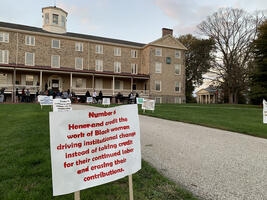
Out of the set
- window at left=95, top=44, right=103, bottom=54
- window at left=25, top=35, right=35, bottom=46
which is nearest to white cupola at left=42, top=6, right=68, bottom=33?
window at left=25, top=35, right=35, bottom=46

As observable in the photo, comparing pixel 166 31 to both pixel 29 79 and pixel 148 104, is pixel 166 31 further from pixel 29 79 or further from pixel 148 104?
pixel 148 104

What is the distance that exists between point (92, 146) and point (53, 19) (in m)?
34.6

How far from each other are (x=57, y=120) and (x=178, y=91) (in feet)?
115

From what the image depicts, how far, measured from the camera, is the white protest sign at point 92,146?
1.70 metres

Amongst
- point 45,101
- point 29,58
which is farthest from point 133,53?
point 45,101

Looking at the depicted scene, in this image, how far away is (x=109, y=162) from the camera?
2045mm

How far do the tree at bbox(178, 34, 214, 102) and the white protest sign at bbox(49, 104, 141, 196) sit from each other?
4059cm

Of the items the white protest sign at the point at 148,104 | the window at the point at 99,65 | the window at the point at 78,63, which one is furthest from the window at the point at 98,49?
the white protest sign at the point at 148,104

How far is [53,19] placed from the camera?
30.2m

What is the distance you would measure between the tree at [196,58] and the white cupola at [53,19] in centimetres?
2912

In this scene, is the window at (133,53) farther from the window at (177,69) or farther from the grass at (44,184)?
the grass at (44,184)

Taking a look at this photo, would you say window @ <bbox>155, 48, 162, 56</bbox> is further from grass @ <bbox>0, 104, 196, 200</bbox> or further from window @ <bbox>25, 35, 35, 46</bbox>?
grass @ <bbox>0, 104, 196, 200</bbox>

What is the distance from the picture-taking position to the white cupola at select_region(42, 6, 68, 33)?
30.0 m

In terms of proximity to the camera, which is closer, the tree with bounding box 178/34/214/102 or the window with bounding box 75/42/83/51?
the window with bounding box 75/42/83/51
